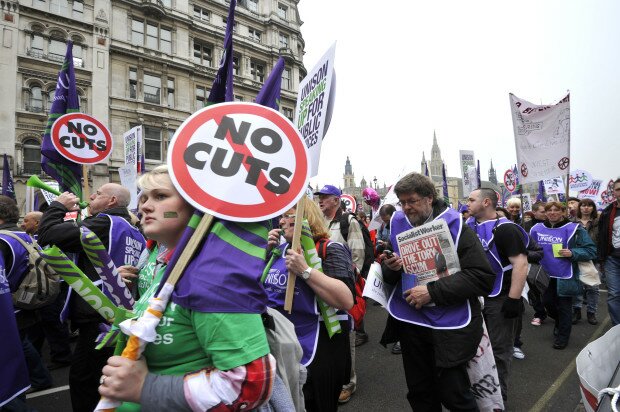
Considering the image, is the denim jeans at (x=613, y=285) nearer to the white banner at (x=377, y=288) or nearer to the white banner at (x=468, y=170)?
the white banner at (x=377, y=288)

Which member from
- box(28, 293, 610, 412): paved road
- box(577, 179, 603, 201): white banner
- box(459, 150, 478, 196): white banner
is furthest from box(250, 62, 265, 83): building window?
box(28, 293, 610, 412): paved road

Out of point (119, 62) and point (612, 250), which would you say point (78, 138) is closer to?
point (612, 250)

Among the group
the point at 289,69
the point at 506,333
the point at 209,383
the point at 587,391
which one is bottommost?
the point at 506,333

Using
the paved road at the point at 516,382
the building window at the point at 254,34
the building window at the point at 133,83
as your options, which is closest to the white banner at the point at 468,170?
the paved road at the point at 516,382

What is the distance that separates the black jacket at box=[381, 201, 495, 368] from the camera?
239 centimetres

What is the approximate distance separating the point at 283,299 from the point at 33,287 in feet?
8.44

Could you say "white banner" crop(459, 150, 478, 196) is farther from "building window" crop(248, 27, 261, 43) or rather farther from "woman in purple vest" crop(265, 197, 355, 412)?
"building window" crop(248, 27, 261, 43)

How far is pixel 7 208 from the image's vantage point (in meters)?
3.35

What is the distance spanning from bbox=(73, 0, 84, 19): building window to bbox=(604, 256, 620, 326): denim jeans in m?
29.2

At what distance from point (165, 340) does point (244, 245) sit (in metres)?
0.39

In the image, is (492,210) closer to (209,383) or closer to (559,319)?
(559,319)

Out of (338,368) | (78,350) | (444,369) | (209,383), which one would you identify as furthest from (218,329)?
(78,350)

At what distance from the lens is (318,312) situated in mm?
2398

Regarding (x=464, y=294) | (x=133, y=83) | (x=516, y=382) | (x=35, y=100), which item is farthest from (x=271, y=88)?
(x=133, y=83)
